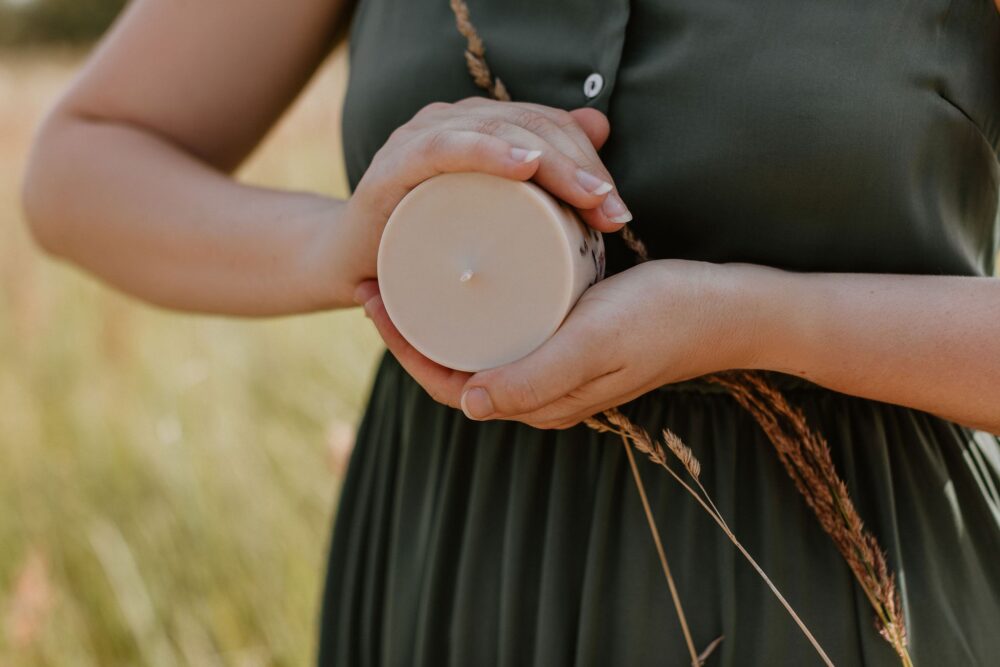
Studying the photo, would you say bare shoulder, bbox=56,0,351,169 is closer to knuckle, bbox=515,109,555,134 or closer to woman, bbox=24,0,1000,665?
woman, bbox=24,0,1000,665

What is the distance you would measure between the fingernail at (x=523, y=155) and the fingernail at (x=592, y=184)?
0.15 ft

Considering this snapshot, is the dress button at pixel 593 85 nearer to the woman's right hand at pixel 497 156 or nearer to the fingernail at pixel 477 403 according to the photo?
the woman's right hand at pixel 497 156

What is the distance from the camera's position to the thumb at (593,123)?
36.9 inches

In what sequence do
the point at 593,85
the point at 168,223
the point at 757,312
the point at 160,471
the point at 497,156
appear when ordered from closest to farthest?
1. the point at 497,156
2. the point at 757,312
3. the point at 593,85
4. the point at 168,223
5. the point at 160,471

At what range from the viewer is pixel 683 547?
3.27 feet

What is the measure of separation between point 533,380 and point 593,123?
0.29 meters

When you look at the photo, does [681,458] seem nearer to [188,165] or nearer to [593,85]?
[593,85]

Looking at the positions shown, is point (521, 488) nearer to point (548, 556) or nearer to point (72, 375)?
point (548, 556)

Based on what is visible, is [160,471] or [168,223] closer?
[168,223]

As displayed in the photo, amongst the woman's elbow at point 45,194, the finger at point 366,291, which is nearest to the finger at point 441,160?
the finger at point 366,291

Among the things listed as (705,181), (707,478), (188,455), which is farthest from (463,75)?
(188,455)

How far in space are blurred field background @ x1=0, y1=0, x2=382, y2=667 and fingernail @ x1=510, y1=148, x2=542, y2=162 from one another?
1.29 meters

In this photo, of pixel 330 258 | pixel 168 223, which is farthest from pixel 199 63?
pixel 330 258

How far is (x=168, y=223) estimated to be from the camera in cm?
120
